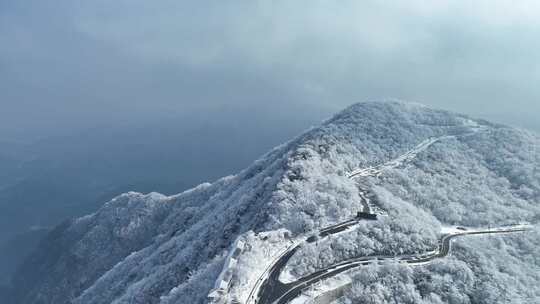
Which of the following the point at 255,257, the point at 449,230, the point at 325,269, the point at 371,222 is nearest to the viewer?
the point at 255,257

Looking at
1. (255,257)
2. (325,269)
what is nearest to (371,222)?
(325,269)

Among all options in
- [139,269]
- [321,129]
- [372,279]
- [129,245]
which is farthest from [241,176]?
[372,279]

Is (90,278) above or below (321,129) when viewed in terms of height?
below

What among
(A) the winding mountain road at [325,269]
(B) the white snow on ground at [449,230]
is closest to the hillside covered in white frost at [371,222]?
(A) the winding mountain road at [325,269]

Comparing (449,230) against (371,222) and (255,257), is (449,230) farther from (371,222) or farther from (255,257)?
(255,257)

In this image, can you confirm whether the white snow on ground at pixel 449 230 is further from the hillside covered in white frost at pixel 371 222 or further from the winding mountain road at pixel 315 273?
the winding mountain road at pixel 315 273

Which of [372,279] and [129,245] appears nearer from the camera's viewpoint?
[372,279]

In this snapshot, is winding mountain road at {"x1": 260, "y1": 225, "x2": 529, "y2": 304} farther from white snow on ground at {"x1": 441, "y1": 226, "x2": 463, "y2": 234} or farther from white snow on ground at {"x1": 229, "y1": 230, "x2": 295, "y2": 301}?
white snow on ground at {"x1": 441, "y1": 226, "x2": 463, "y2": 234}

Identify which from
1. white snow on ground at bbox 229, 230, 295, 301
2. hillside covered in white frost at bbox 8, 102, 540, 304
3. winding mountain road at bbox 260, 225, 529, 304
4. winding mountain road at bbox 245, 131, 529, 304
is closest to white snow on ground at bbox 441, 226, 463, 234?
winding mountain road at bbox 245, 131, 529, 304

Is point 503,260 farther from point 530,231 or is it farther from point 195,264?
point 195,264
